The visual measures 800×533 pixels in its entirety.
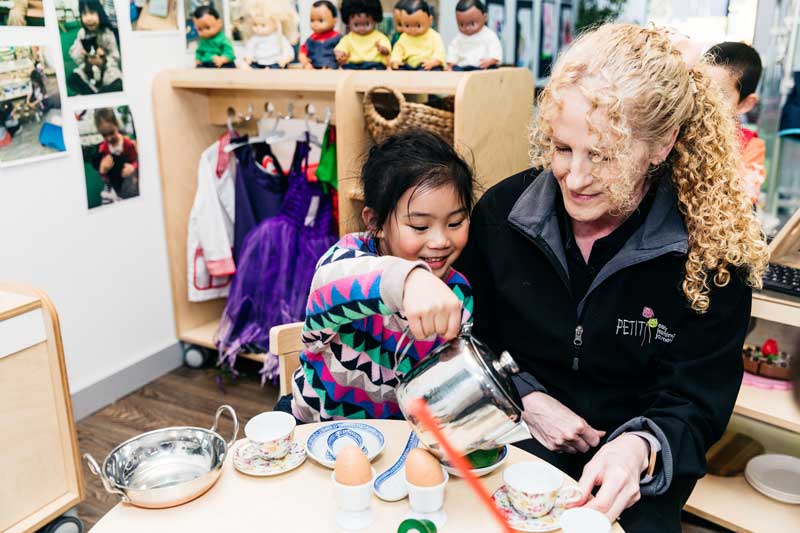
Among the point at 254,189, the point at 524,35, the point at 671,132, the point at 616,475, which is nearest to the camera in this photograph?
the point at 616,475

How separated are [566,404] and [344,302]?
565mm

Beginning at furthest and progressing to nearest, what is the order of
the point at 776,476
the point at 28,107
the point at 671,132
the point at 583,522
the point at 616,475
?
the point at 28,107 < the point at 776,476 < the point at 671,132 < the point at 616,475 < the point at 583,522

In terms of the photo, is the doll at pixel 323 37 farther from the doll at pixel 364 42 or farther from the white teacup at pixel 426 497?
the white teacup at pixel 426 497

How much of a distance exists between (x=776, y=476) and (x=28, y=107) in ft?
8.24

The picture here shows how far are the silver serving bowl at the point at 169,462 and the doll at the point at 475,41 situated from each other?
1.56 metres

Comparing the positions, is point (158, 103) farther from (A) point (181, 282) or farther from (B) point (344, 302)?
(B) point (344, 302)

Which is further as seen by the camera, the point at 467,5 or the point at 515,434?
the point at 467,5

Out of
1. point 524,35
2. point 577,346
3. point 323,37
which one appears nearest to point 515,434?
point 577,346

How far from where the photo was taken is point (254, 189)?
2.67 meters

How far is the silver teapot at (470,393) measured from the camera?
35.3 inches

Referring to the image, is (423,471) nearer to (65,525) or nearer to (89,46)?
(65,525)

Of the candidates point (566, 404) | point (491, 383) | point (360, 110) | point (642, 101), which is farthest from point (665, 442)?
point (360, 110)

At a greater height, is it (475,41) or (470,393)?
(475,41)

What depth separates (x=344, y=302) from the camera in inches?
43.6
